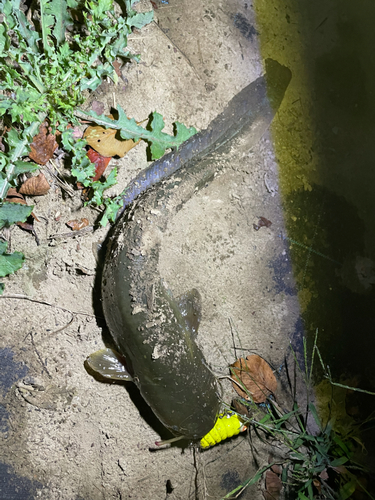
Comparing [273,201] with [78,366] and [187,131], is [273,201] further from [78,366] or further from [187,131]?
[78,366]

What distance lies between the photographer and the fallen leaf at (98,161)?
2738mm

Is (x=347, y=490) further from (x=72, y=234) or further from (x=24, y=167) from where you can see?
(x=24, y=167)

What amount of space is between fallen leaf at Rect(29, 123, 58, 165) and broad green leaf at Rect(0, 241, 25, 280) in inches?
24.4

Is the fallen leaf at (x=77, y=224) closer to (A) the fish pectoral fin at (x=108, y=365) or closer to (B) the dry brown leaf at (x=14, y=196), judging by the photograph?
(B) the dry brown leaf at (x=14, y=196)

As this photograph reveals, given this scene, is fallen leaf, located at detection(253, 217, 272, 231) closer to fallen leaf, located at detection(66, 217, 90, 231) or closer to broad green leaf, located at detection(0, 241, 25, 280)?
fallen leaf, located at detection(66, 217, 90, 231)

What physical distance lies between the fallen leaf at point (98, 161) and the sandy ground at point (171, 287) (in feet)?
0.37

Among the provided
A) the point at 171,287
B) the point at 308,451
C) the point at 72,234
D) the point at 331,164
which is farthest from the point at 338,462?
the point at 72,234

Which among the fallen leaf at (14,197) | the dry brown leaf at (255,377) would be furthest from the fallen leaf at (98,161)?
the dry brown leaf at (255,377)

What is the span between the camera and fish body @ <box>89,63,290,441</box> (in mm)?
2471

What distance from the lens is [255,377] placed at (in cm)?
304

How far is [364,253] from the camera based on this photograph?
326cm

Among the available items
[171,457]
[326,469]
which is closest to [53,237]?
[171,457]

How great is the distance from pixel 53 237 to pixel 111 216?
44cm

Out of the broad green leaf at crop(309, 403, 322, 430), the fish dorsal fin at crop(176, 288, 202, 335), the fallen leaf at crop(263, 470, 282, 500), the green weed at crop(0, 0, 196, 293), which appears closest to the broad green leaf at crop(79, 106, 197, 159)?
the green weed at crop(0, 0, 196, 293)
